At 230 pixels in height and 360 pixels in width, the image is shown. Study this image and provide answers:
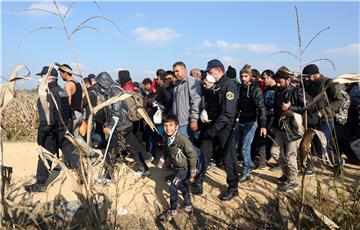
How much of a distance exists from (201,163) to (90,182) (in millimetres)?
2273

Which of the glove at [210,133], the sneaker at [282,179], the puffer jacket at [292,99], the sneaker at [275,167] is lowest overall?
the sneaker at [275,167]

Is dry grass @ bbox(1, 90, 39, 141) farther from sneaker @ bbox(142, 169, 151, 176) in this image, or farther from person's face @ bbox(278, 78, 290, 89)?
person's face @ bbox(278, 78, 290, 89)

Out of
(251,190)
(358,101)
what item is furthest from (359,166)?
(251,190)

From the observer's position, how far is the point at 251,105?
4.90m

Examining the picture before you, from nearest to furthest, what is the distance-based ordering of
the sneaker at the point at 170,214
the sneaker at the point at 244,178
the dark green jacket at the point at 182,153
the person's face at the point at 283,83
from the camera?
the sneaker at the point at 170,214, the dark green jacket at the point at 182,153, the person's face at the point at 283,83, the sneaker at the point at 244,178

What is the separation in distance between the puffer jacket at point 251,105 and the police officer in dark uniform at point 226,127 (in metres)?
0.54

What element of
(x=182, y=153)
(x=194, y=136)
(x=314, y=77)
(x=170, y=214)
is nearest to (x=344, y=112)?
(x=314, y=77)

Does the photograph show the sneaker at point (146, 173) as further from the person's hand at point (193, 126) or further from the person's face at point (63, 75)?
the person's face at point (63, 75)

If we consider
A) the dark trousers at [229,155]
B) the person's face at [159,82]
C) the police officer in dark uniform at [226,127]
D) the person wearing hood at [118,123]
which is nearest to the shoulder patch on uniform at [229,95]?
the police officer in dark uniform at [226,127]

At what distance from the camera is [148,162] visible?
618cm

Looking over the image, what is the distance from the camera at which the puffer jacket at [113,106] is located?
5012 mm

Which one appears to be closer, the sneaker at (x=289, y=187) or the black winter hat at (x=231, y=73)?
the sneaker at (x=289, y=187)

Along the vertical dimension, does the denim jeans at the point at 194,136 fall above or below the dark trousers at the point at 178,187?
above

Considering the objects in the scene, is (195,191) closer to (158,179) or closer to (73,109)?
(158,179)
